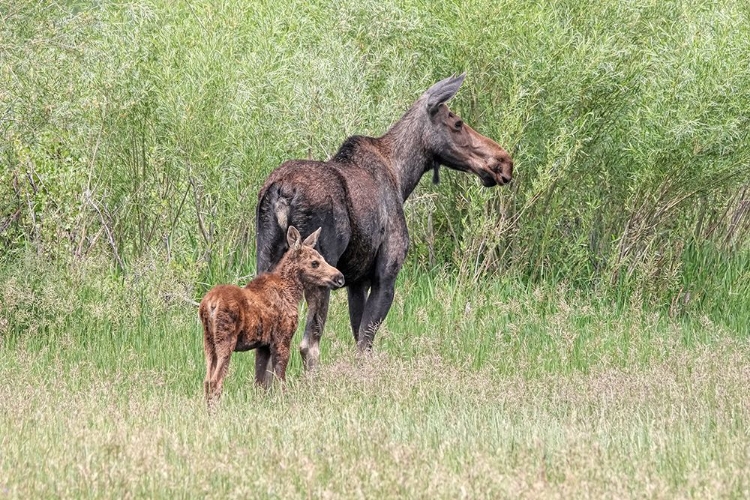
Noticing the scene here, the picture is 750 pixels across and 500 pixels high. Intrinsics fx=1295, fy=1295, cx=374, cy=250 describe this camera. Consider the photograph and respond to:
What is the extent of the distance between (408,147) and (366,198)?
1.10 meters

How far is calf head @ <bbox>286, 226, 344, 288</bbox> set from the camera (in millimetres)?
8750

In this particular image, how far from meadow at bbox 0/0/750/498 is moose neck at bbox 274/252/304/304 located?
644 millimetres

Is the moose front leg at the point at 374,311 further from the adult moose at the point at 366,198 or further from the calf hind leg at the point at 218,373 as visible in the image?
the calf hind leg at the point at 218,373

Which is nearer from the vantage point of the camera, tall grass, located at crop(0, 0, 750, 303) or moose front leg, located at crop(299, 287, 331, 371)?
moose front leg, located at crop(299, 287, 331, 371)

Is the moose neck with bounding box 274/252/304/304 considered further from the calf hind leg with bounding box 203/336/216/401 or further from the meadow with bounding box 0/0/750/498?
the calf hind leg with bounding box 203/336/216/401

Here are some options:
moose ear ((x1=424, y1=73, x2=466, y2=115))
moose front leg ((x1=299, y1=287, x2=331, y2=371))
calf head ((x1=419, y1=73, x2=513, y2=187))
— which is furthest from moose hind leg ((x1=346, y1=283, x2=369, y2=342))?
moose ear ((x1=424, y1=73, x2=466, y2=115))

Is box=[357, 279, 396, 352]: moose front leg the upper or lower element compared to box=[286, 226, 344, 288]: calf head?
lower

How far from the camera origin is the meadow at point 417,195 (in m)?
9.84

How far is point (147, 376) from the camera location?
9602 mm

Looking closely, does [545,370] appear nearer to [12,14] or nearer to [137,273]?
[137,273]

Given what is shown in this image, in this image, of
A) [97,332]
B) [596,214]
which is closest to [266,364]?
[97,332]

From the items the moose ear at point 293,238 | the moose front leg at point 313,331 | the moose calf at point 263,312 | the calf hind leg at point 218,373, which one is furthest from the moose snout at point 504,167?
the calf hind leg at point 218,373

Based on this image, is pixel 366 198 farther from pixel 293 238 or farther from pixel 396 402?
pixel 396 402

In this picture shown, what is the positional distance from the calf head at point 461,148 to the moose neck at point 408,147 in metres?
0.07
